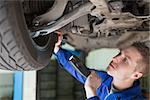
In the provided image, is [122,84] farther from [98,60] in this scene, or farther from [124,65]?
[98,60]

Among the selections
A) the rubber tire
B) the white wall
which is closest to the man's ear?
the rubber tire

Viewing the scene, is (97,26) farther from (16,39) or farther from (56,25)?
(16,39)

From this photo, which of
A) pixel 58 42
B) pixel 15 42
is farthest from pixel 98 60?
pixel 15 42

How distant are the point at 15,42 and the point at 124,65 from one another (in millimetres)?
641

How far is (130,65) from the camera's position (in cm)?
159

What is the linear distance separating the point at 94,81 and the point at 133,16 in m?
0.58

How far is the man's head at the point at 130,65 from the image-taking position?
1.58 m

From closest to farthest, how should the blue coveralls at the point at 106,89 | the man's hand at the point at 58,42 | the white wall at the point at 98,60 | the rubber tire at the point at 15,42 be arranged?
the rubber tire at the point at 15,42 → the blue coveralls at the point at 106,89 → the man's hand at the point at 58,42 → the white wall at the point at 98,60

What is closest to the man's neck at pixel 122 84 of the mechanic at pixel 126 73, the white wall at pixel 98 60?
the mechanic at pixel 126 73

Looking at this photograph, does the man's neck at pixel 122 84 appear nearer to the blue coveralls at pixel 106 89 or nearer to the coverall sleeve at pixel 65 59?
the blue coveralls at pixel 106 89

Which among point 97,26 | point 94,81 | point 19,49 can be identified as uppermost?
point 97,26

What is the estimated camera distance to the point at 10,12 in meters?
1.07

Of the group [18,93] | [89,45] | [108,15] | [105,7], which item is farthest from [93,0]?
[18,93]

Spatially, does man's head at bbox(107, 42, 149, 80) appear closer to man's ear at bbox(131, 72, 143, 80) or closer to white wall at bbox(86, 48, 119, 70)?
man's ear at bbox(131, 72, 143, 80)
